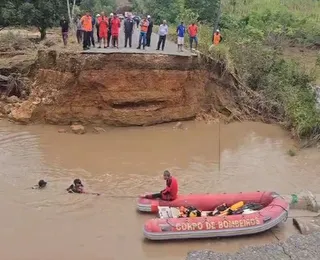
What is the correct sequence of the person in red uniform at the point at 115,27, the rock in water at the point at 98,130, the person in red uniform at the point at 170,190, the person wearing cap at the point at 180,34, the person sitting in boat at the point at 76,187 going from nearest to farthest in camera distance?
the person in red uniform at the point at 170,190 → the person sitting in boat at the point at 76,187 → the person in red uniform at the point at 115,27 → the rock in water at the point at 98,130 → the person wearing cap at the point at 180,34

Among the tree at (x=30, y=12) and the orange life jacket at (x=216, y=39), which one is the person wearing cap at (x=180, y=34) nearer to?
the orange life jacket at (x=216, y=39)

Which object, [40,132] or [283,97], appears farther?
[283,97]

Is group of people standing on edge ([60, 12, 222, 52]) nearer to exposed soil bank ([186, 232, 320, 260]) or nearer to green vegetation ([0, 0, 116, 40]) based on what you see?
A: green vegetation ([0, 0, 116, 40])

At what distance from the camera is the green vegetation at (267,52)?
72.6 feet

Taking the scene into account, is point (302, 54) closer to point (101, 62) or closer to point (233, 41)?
point (233, 41)

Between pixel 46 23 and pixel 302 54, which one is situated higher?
pixel 46 23

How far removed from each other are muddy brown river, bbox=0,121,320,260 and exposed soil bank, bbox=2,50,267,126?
63 centimetres

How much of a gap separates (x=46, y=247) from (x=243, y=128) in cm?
1222

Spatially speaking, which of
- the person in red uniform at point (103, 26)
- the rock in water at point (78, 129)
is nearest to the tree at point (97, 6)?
the person in red uniform at point (103, 26)

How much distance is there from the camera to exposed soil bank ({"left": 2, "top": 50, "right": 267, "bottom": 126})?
21.1 meters

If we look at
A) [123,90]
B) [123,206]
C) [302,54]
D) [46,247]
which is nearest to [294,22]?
[302,54]

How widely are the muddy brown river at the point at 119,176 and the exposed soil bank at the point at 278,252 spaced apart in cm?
51

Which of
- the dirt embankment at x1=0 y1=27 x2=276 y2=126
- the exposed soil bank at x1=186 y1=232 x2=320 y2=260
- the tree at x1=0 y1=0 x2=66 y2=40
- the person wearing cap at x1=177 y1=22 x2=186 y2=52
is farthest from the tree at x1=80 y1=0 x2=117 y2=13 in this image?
the exposed soil bank at x1=186 y1=232 x2=320 y2=260

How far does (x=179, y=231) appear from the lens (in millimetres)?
12625
